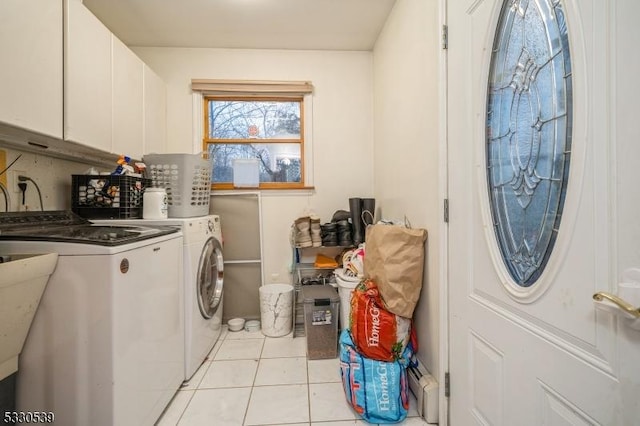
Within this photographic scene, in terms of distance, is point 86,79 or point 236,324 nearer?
point 86,79

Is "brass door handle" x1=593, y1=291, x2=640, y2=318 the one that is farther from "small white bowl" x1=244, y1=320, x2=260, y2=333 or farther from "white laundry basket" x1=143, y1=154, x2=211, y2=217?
"small white bowl" x1=244, y1=320, x2=260, y2=333

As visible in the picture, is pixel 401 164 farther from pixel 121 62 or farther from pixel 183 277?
pixel 121 62

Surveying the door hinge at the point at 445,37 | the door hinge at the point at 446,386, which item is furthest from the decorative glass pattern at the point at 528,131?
the door hinge at the point at 446,386

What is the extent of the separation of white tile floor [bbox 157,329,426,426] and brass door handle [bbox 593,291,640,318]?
125 cm

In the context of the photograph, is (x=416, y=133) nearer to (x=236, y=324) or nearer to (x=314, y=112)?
(x=314, y=112)

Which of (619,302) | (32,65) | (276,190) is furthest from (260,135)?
(619,302)

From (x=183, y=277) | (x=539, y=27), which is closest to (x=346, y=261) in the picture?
(x=183, y=277)

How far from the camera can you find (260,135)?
2801 millimetres

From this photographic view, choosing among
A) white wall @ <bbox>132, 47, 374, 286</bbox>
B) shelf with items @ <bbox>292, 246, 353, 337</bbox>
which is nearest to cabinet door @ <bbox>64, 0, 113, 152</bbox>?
white wall @ <bbox>132, 47, 374, 286</bbox>

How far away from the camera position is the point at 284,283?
2738 millimetres

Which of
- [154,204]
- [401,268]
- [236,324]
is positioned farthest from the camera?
[236,324]

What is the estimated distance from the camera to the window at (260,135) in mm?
2764

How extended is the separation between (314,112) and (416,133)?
1352mm

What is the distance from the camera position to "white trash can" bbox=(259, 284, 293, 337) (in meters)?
2.42
